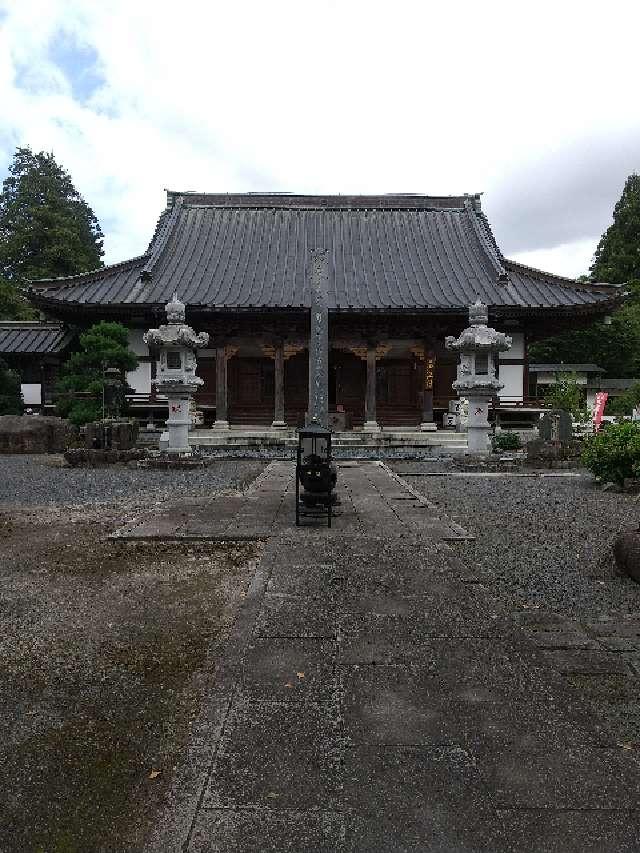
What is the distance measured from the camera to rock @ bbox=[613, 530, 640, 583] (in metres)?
5.42

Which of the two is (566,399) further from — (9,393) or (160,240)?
(9,393)

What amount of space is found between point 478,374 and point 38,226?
42004 mm

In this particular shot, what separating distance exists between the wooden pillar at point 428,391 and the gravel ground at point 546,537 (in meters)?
7.83

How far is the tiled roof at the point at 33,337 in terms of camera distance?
70.5ft

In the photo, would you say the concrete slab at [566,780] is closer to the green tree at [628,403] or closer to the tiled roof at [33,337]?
the tiled roof at [33,337]

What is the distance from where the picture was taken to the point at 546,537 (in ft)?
23.6

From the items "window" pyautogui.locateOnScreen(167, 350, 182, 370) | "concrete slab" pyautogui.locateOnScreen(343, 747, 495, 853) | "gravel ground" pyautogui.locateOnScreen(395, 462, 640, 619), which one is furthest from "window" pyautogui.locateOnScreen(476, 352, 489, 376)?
"concrete slab" pyautogui.locateOnScreen(343, 747, 495, 853)

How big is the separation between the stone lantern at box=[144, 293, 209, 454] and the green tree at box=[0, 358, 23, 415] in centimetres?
881

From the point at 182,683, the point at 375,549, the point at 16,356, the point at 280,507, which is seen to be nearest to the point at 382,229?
the point at 16,356

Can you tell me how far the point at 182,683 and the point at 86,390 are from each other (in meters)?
16.3

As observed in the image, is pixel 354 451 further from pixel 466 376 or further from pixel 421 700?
pixel 421 700

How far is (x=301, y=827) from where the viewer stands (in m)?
2.07

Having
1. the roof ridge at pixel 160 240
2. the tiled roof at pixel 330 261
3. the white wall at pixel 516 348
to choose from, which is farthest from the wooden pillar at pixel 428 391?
the roof ridge at pixel 160 240

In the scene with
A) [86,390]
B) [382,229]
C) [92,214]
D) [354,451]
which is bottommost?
[354,451]
